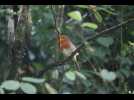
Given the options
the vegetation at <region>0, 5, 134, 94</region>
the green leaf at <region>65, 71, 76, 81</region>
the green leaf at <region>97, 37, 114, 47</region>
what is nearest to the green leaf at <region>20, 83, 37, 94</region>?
the vegetation at <region>0, 5, 134, 94</region>

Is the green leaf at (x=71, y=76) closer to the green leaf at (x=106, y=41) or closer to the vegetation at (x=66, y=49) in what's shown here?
the vegetation at (x=66, y=49)

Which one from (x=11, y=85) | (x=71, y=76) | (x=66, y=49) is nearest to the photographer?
(x=11, y=85)

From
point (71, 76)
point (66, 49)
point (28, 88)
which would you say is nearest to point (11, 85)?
point (28, 88)

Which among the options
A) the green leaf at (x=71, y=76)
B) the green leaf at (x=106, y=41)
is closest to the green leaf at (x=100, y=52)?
the green leaf at (x=106, y=41)

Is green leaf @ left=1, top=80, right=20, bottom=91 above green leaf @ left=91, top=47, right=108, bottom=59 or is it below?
above

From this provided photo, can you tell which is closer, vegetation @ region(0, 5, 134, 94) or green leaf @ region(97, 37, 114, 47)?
vegetation @ region(0, 5, 134, 94)

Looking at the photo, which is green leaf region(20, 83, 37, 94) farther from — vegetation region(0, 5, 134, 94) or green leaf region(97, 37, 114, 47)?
green leaf region(97, 37, 114, 47)

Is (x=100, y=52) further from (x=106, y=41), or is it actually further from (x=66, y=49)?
(x=66, y=49)

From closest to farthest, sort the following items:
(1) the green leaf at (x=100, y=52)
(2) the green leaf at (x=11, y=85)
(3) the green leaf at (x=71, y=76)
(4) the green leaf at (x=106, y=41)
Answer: (2) the green leaf at (x=11, y=85) → (3) the green leaf at (x=71, y=76) → (4) the green leaf at (x=106, y=41) → (1) the green leaf at (x=100, y=52)

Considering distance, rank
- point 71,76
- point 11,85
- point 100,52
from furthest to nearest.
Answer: point 100,52 < point 71,76 < point 11,85
